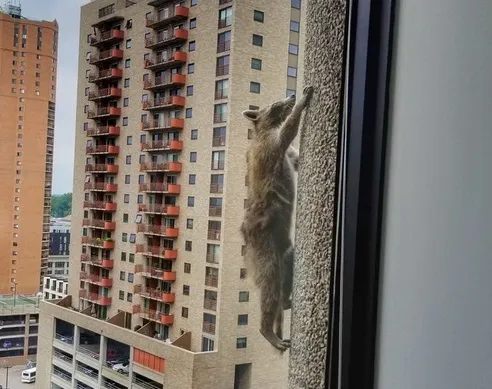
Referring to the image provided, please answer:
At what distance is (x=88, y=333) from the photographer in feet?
6.38

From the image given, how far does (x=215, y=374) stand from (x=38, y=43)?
3.86 ft

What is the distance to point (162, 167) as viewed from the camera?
173 centimetres

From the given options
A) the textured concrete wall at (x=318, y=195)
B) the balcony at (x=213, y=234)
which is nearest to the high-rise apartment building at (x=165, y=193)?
the balcony at (x=213, y=234)

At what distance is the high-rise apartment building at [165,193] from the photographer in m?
1.55

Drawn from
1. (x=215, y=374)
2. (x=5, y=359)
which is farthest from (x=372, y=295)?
(x=5, y=359)

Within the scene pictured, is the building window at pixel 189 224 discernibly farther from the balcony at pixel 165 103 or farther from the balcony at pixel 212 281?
the balcony at pixel 165 103

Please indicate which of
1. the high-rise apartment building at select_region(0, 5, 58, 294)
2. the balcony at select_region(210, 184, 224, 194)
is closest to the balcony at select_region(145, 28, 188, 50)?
the high-rise apartment building at select_region(0, 5, 58, 294)

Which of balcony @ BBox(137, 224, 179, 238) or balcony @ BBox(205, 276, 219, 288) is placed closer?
balcony @ BBox(205, 276, 219, 288)

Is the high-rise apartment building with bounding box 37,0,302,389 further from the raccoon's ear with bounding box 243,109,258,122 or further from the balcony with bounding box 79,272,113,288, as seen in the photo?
the raccoon's ear with bounding box 243,109,258,122

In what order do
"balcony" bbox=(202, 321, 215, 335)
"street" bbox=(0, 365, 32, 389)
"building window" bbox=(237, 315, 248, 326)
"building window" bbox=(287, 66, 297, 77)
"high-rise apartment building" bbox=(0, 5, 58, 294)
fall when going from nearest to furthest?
"building window" bbox=(287, 66, 297, 77) → "building window" bbox=(237, 315, 248, 326) → "balcony" bbox=(202, 321, 215, 335) → "high-rise apartment building" bbox=(0, 5, 58, 294) → "street" bbox=(0, 365, 32, 389)

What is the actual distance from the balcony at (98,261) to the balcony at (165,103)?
0.55m

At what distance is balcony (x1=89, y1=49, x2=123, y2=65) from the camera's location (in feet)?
6.05

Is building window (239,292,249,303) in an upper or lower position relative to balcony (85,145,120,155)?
lower

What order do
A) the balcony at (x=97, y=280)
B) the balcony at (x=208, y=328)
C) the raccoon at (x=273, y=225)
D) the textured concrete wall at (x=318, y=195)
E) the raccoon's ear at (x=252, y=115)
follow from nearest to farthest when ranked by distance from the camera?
the textured concrete wall at (x=318, y=195) < the raccoon at (x=273, y=225) < the raccoon's ear at (x=252, y=115) < the balcony at (x=208, y=328) < the balcony at (x=97, y=280)
